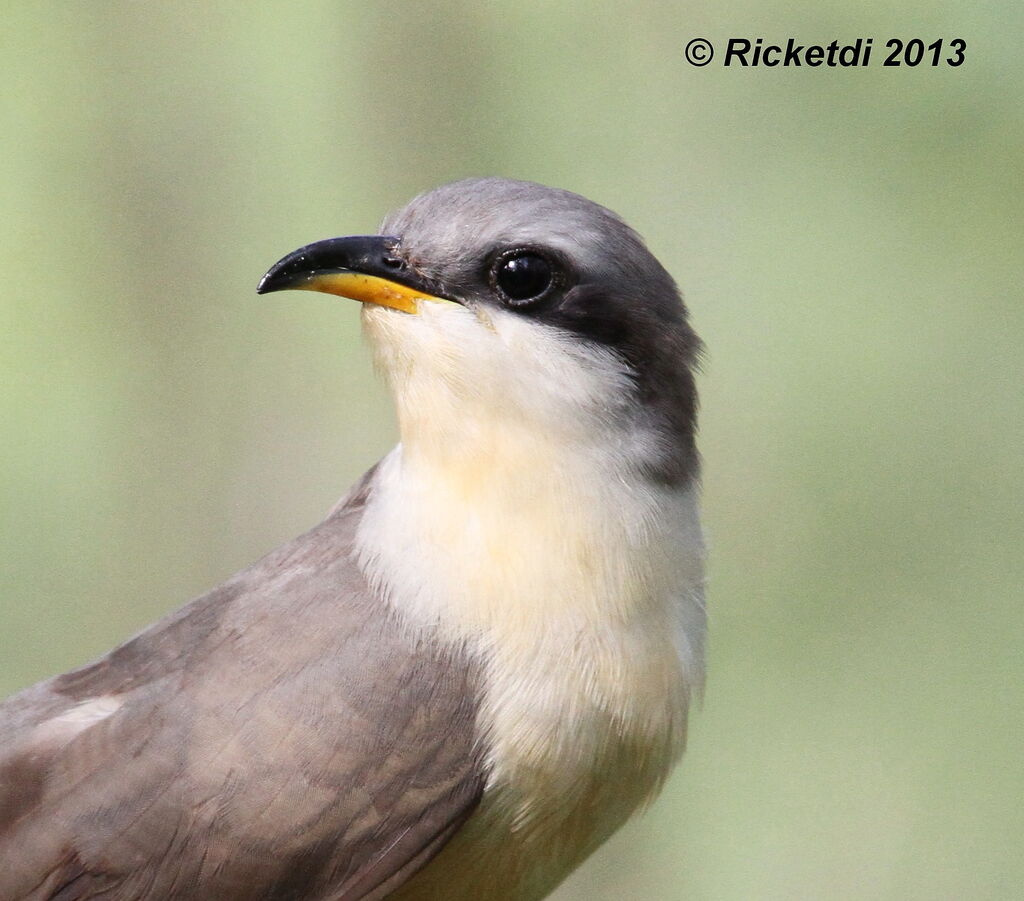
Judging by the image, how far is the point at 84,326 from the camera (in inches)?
220

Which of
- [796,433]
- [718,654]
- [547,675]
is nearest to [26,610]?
[718,654]

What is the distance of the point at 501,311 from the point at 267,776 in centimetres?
100

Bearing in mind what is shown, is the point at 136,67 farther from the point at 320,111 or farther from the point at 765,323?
the point at 765,323

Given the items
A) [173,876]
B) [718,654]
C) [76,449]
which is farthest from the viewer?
[76,449]

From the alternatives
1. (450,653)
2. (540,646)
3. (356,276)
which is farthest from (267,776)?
(356,276)

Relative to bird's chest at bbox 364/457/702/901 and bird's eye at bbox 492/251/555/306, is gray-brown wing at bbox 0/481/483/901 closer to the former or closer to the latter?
bird's chest at bbox 364/457/702/901

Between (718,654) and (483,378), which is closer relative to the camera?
(483,378)

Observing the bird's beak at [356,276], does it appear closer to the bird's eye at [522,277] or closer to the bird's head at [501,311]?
the bird's head at [501,311]

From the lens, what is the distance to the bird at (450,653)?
2.63m

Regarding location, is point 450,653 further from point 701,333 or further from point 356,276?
point 701,333

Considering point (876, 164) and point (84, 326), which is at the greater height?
point (876, 164)

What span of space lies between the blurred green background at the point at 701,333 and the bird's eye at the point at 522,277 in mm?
2729

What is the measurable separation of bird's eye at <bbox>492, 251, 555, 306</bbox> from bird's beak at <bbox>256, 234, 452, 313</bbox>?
115 millimetres

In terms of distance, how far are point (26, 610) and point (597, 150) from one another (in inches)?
116
